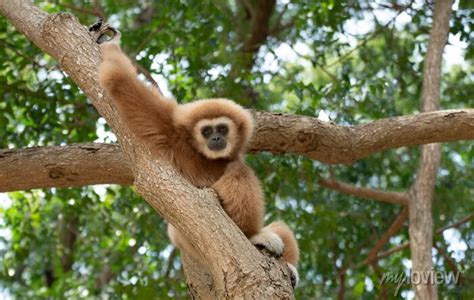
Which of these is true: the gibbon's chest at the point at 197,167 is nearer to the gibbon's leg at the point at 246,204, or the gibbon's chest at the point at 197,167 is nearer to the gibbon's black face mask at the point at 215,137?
the gibbon's black face mask at the point at 215,137

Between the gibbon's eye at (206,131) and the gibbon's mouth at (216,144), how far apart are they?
0.09 m

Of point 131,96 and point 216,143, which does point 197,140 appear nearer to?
point 216,143

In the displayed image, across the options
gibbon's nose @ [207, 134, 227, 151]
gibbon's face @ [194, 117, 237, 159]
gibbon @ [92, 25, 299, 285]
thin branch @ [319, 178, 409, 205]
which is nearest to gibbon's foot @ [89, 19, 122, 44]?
gibbon @ [92, 25, 299, 285]

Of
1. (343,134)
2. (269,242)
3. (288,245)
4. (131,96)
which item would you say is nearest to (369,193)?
(343,134)

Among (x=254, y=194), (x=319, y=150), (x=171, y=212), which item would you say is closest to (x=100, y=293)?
(x=319, y=150)

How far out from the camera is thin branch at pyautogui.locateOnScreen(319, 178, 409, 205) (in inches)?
301

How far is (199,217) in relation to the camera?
3.76 metres

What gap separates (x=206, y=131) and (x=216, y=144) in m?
0.19

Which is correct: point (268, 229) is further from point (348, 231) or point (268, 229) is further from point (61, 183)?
point (348, 231)

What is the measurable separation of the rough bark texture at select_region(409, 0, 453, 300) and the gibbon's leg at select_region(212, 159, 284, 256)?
7.50 ft

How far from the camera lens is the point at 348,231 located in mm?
8867

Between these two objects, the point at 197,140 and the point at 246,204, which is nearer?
the point at 246,204

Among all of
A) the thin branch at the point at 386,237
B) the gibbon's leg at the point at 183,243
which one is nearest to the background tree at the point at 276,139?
the thin branch at the point at 386,237

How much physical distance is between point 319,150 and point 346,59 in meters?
2.97
